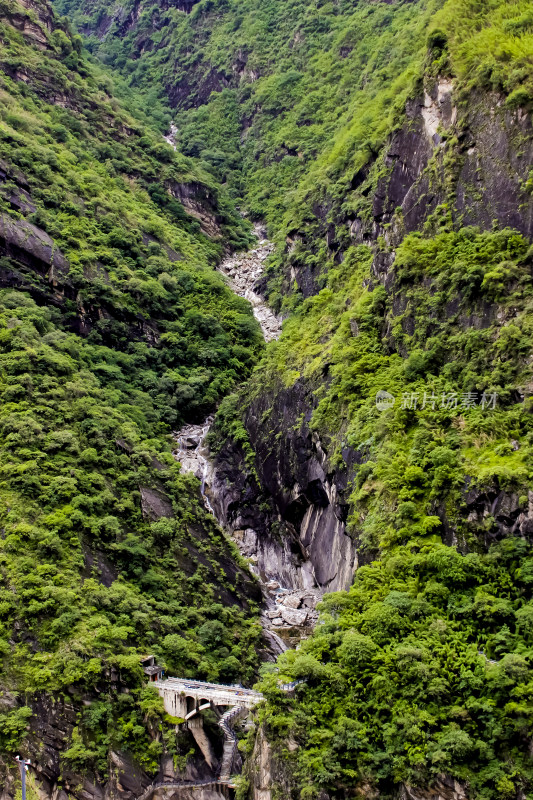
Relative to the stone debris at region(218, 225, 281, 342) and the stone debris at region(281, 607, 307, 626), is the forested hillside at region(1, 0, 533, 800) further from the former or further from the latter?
the stone debris at region(281, 607, 307, 626)

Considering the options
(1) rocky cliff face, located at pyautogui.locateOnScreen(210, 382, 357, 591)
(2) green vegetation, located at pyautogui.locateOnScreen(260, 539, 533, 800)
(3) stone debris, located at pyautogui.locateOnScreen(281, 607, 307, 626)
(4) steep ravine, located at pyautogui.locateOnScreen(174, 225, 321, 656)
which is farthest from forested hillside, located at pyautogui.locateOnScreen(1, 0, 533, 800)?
(3) stone debris, located at pyautogui.locateOnScreen(281, 607, 307, 626)

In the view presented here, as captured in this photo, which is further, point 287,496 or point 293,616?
point 287,496

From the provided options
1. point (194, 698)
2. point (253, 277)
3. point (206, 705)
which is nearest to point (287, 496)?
point (194, 698)

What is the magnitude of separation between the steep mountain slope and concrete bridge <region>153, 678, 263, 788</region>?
0.70 metres

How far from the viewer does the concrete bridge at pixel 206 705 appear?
3138 centimetres

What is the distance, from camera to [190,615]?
37.3 meters

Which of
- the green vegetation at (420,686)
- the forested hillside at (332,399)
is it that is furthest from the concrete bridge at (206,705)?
the green vegetation at (420,686)

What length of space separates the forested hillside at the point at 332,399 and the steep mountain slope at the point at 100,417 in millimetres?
253

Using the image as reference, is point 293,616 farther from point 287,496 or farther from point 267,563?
point 287,496

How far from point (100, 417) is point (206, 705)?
20.4 meters

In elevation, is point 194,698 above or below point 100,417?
below

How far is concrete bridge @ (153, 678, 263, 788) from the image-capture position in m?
31.4

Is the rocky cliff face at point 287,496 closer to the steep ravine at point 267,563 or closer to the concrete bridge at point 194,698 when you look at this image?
the steep ravine at point 267,563

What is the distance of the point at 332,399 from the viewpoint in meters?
43.1
